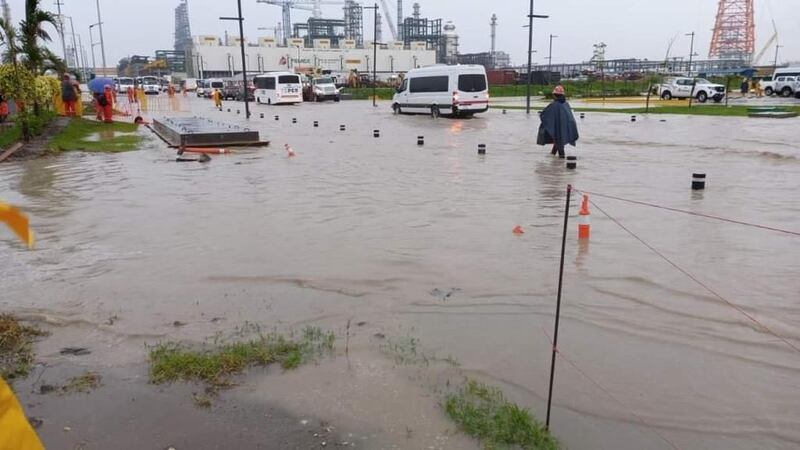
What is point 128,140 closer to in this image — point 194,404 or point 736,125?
point 194,404

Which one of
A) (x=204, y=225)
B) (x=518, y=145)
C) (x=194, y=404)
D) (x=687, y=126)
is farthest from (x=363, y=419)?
(x=687, y=126)

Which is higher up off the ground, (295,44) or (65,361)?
(295,44)

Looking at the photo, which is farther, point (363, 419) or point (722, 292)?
point (722, 292)

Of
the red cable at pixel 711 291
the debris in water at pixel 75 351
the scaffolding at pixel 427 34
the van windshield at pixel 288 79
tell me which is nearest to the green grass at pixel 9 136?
the debris in water at pixel 75 351

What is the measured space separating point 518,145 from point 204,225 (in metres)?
11.7

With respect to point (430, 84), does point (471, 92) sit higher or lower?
lower

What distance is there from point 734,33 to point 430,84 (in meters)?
142

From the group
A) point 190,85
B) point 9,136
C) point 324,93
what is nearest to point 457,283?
point 9,136

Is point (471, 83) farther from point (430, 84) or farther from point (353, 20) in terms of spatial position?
point (353, 20)

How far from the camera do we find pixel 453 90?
30.1 metres

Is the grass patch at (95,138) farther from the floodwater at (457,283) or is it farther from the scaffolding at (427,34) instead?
the scaffolding at (427,34)

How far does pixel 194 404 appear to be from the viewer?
3.96 m

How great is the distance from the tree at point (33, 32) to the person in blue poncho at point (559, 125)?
614 inches

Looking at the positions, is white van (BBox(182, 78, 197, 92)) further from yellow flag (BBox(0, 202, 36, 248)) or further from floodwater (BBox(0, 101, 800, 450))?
yellow flag (BBox(0, 202, 36, 248))
